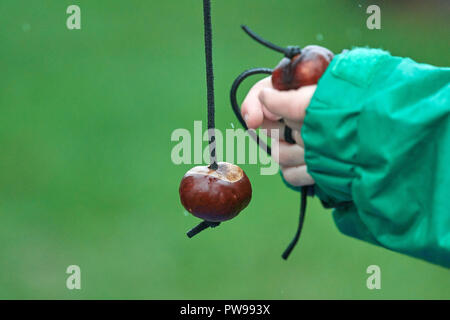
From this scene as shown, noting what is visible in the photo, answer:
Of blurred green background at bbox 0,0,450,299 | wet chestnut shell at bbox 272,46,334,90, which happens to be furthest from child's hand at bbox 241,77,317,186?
blurred green background at bbox 0,0,450,299

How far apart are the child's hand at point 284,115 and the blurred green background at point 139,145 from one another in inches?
37.3

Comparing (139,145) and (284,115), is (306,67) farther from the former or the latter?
(139,145)

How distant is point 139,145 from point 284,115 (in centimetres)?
157

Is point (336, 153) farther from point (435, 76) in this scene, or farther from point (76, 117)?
point (76, 117)

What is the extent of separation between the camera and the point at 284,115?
56 centimetres

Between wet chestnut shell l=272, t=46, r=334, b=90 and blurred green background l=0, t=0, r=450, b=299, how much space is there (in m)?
1.04

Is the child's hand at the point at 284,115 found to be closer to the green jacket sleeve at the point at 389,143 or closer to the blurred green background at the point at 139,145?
the green jacket sleeve at the point at 389,143

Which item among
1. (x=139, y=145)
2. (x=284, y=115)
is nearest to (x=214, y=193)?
(x=284, y=115)

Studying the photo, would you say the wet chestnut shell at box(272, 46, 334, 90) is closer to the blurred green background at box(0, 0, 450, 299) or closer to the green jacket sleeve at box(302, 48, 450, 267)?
the green jacket sleeve at box(302, 48, 450, 267)

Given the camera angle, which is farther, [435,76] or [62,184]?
[62,184]

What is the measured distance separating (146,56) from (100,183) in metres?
0.94

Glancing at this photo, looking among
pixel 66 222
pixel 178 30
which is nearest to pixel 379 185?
pixel 66 222

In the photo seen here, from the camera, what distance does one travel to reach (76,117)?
7.40 ft

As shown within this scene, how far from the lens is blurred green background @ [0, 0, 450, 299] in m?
1.61
